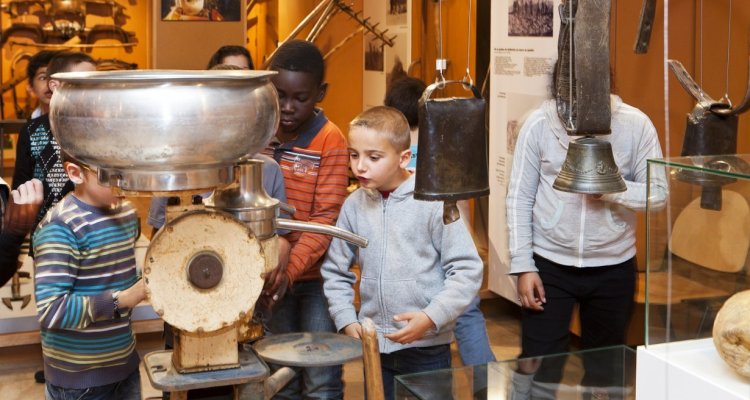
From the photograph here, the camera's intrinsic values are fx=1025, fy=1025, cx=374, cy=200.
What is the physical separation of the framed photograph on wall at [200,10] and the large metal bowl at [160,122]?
3637mm

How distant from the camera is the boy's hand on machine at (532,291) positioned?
10.7ft

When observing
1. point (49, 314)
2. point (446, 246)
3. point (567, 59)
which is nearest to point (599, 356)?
point (446, 246)

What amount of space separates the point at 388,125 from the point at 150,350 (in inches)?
111

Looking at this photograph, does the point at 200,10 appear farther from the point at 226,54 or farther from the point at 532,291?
the point at 532,291

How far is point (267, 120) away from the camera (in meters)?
1.65

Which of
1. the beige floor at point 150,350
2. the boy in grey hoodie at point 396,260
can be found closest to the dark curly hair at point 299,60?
the boy in grey hoodie at point 396,260

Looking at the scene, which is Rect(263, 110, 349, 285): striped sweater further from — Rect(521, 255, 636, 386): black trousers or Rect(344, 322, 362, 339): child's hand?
Rect(521, 255, 636, 386): black trousers

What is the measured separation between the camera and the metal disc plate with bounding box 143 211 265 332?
71.0 inches

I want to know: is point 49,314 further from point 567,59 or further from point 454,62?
point 454,62

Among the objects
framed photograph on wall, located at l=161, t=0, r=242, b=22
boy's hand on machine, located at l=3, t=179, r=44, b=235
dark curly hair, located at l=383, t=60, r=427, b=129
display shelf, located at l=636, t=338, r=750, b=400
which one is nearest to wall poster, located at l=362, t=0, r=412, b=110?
framed photograph on wall, located at l=161, t=0, r=242, b=22

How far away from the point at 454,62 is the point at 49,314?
3801 millimetres

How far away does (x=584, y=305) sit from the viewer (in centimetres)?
330

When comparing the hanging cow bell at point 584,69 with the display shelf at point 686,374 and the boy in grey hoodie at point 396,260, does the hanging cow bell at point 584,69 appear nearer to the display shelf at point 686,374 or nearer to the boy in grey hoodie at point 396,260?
the display shelf at point 686,374

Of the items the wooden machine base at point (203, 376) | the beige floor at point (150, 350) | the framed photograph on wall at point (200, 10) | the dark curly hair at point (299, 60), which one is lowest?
the beige floor at point (150, 350)
